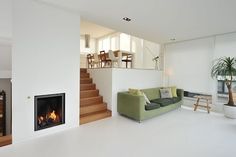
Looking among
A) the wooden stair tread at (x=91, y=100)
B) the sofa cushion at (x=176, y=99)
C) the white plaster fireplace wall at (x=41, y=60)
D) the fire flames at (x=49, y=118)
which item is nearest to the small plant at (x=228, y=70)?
the sofa cushion at (x=176, y=99)

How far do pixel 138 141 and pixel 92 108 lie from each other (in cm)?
186

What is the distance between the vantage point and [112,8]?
3049 mm

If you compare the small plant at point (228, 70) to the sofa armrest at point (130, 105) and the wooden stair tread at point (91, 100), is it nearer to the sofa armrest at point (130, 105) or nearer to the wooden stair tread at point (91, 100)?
the sofa armrest at point (130, 105)

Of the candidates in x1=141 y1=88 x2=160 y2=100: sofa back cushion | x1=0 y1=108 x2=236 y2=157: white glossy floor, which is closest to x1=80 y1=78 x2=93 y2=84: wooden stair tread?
x1=0 y1=108 x2=236 y2=157: white glossy floor

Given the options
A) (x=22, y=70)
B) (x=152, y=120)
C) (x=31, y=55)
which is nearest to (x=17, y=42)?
(x=31, y=55)

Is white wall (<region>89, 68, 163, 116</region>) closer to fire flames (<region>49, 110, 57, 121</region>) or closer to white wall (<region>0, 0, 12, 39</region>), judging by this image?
fire flames (<region>49, 110, 57, 121</region>)

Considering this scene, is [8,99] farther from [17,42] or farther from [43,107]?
[17,42]

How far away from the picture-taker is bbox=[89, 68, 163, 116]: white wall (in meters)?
4.33

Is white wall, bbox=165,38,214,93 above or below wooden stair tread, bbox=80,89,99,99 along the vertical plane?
above

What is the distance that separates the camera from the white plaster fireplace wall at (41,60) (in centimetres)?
256

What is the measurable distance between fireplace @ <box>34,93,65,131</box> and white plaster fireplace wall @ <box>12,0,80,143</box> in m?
0.09

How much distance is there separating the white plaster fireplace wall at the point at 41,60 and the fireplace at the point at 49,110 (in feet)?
0.29

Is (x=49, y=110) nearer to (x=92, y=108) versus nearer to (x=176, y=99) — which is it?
(x=92, y=108)

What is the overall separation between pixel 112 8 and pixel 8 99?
316 centimetres
